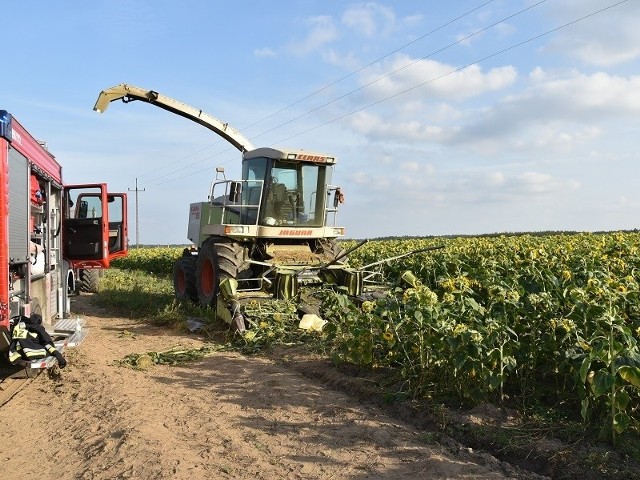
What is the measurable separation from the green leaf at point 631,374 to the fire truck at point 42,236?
188 inches

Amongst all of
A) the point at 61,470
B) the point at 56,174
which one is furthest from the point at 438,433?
the point at 56,174

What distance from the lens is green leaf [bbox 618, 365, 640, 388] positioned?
362 cm

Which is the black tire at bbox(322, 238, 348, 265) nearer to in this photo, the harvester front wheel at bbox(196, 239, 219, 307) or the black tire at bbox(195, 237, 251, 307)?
the black tire at bbox(195, 237, 251, 307)

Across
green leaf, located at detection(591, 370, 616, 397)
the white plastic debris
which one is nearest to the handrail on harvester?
the white plastic debris

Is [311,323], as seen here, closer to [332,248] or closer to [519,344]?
[332,248]

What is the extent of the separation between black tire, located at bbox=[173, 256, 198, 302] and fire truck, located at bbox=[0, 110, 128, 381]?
117 centimetres

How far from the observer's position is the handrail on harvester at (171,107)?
1386 centimetres

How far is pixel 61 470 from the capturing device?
4121 millimetres

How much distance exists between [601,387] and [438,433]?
1257mm

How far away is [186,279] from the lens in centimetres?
1154

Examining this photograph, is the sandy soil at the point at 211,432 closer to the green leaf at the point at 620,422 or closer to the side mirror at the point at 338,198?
the green leaf at the point at 620,422

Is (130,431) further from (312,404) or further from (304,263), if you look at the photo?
(304,263)

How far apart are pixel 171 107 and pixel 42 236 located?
794 centimetres

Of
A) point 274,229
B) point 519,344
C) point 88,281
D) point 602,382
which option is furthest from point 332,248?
point 602,382
